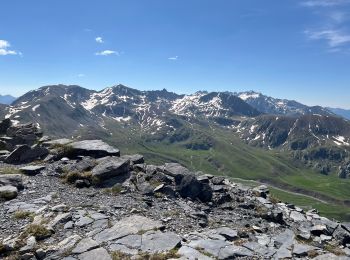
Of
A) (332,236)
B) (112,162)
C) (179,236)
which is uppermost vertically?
(112,162)

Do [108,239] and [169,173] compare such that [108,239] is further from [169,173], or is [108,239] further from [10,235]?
[169,173]

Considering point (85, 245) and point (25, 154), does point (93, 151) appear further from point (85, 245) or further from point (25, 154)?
point (85, 245)

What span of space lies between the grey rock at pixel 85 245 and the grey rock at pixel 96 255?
1.06ft

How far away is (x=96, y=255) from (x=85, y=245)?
1129mm

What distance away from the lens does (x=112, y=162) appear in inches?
1278

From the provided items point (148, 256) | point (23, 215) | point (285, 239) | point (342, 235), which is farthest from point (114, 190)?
point (342, 235)

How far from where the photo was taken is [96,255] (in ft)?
62.5

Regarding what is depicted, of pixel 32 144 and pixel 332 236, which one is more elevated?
pixel 32 144

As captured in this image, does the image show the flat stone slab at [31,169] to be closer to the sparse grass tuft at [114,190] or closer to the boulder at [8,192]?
the boulder at [8,192]

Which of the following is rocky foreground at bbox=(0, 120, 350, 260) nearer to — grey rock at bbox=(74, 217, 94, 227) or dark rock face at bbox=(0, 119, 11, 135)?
grey rock at bbox=(74, 217, 94, 227)

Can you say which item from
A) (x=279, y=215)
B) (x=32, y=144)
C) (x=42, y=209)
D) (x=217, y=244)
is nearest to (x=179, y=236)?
(x=217, y=244)

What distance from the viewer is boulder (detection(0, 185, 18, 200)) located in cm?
2655

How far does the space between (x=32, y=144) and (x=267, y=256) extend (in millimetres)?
30003

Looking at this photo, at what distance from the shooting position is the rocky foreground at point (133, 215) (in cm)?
2030
